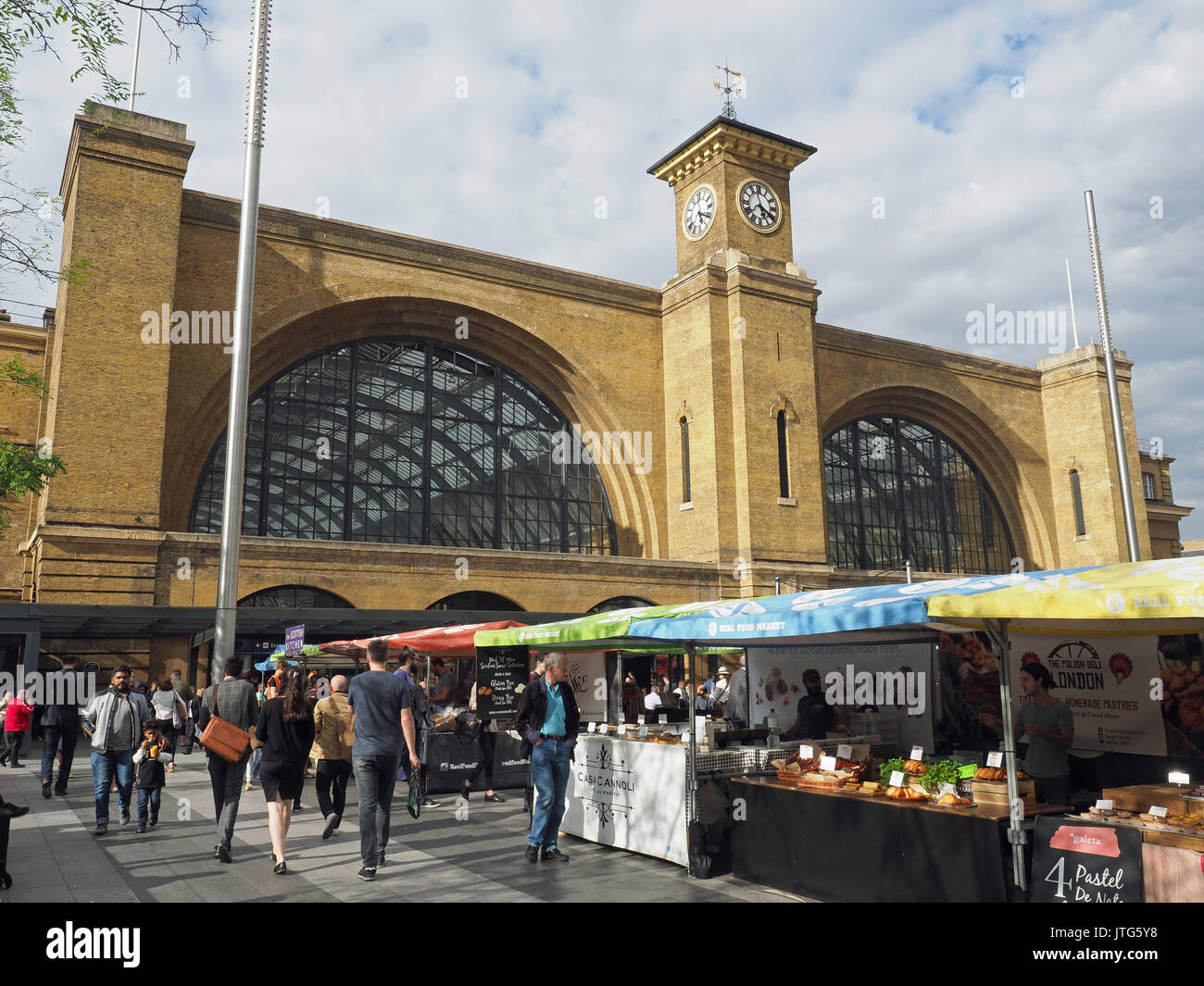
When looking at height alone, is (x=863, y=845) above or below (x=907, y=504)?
Result: below

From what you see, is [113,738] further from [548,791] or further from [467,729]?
[548,791]

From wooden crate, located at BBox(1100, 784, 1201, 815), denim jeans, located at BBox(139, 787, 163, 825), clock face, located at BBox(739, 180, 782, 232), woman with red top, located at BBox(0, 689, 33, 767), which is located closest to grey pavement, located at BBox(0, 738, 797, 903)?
denim jeans, located at BBox(139, 787, 163, 825)

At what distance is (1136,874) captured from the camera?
5.60 metres

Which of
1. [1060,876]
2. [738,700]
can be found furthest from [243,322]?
[1060,876]

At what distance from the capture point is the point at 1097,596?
5605 millimetres

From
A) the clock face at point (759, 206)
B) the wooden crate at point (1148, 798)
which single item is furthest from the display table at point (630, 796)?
the clock face at point (759, 206)

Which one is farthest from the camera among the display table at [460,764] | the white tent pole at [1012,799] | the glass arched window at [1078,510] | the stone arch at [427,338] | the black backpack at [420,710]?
the glass arched window at [1078,510]

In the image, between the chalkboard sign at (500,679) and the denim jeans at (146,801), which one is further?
the chalkboard sign at (500,679)

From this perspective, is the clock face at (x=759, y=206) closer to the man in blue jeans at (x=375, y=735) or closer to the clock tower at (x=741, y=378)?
the clock tower at (x=741, y=378)

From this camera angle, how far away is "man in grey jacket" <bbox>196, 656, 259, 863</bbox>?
8.52 meters

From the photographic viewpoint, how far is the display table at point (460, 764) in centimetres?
1298

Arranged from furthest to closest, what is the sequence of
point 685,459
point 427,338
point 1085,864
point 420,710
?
point 685,459 < point 427,338 < point 420,710 < point 1085,864

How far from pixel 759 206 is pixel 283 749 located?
2869 cm

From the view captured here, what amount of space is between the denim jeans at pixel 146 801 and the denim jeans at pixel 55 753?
10.5 ft
